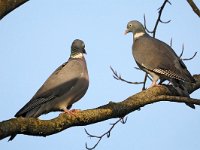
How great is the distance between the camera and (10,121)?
3.02 meters

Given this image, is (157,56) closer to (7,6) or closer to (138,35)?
(138,35)

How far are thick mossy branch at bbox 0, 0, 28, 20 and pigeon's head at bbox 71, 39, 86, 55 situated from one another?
305 cm

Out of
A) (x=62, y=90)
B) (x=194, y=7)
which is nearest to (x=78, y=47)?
(x=62, y=90)

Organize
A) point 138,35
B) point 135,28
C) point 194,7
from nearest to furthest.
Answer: point 194,7
point 138,35
point 135,28

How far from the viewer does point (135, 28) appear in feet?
26.6

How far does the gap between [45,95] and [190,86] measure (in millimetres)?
1860

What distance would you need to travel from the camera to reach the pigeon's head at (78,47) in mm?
6323

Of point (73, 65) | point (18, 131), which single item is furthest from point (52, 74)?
point (18, 131)

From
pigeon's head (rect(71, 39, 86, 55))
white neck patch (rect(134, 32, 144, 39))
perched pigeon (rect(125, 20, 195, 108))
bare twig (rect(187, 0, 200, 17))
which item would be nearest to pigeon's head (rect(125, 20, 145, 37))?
white neck patch (rect(134, 32, 144, 39))

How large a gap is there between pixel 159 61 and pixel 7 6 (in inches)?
148

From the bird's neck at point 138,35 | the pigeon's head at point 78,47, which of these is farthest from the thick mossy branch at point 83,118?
the bird's neck at point 138,35

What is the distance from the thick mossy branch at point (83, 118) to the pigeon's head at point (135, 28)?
3088 millimetres

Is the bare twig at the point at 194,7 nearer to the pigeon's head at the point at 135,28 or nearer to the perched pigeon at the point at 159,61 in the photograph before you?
the perched pigeon at the point at 159,61

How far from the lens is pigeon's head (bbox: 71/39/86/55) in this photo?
249 inches
